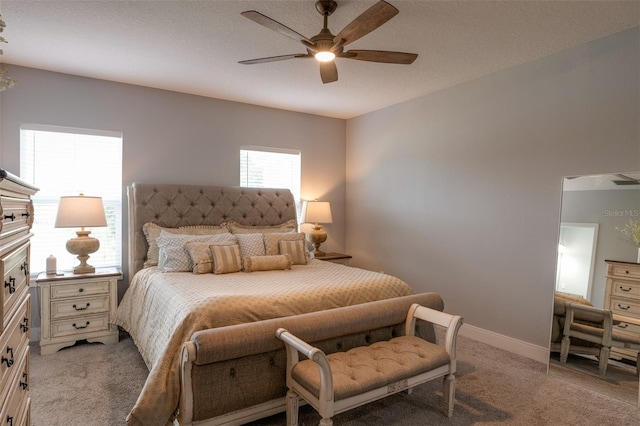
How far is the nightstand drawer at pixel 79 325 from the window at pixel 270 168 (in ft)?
6.84

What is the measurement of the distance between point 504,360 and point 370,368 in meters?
1.79

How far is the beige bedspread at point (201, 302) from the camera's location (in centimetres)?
190

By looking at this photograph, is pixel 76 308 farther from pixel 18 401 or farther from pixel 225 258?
pixel 18 401

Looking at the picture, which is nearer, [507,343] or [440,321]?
[440,321]

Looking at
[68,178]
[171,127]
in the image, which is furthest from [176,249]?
[171,127]

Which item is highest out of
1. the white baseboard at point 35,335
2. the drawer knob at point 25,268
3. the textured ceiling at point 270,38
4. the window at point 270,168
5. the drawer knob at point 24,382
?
the textured ceiling at point 270,38

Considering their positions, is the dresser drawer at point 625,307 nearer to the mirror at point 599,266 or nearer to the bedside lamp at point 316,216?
the mirror at point 599,266

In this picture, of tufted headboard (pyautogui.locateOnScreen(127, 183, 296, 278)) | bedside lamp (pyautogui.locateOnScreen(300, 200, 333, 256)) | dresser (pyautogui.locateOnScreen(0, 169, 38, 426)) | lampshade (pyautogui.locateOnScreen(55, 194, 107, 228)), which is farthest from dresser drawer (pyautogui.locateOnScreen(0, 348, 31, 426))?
bedside lamp (pyautogui.locateOnScreen(300, 200, 333, 256))

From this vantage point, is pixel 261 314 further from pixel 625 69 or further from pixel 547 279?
pixel 625 69

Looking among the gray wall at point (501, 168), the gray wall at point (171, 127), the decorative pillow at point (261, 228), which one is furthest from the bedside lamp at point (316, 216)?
the gray wall at point (501, 168)

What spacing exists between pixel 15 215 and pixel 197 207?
263 cm

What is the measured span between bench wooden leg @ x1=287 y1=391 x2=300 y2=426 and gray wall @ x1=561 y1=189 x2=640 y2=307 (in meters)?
2.34

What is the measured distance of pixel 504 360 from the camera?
3.16 metres

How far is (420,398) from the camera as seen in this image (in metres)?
2.50
